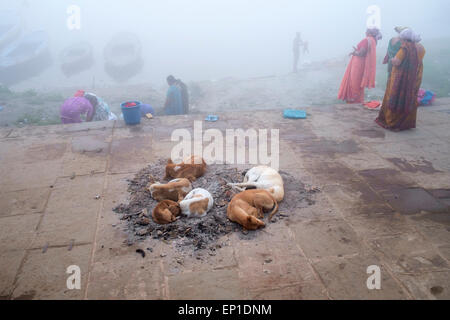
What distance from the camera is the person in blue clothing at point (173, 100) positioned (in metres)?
9.60

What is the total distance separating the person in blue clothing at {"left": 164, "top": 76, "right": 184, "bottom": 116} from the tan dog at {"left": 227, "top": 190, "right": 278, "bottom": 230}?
21.0 ft

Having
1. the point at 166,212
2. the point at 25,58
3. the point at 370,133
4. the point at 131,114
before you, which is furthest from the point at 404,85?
the point at 25,58

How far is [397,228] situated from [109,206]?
3523 millimetres

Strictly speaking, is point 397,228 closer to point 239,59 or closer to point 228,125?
point 228,125

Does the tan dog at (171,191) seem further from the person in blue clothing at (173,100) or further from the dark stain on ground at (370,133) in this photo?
the person in blue clothing at (173,100)

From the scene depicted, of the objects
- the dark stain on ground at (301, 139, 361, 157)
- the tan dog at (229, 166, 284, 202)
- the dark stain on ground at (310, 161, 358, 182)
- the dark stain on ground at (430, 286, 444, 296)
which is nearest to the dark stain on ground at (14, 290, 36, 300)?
the tan dog at (229, 166, 284, 202)

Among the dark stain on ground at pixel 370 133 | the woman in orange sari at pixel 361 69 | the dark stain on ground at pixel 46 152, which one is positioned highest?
the woman in orange sari at pixel 361 69

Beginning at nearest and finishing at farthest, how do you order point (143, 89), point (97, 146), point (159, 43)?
point (97, 146) → point (143, 89) → point (159, 43)

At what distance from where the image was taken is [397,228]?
374 cm

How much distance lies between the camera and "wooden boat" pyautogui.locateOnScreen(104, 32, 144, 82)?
2175cm

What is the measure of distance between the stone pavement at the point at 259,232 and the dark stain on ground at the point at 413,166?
0.02 meters

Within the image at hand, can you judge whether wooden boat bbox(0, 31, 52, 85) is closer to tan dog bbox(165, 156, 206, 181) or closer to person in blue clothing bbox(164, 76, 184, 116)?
person in blue clothing bbox(164, 76, 184, 116)

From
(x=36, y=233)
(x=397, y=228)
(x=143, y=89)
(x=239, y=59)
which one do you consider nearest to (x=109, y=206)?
(x=36, y=233)

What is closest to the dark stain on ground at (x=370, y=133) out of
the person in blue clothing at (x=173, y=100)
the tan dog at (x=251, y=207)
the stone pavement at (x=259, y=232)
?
the stone pavement at (x=259, y=232)
